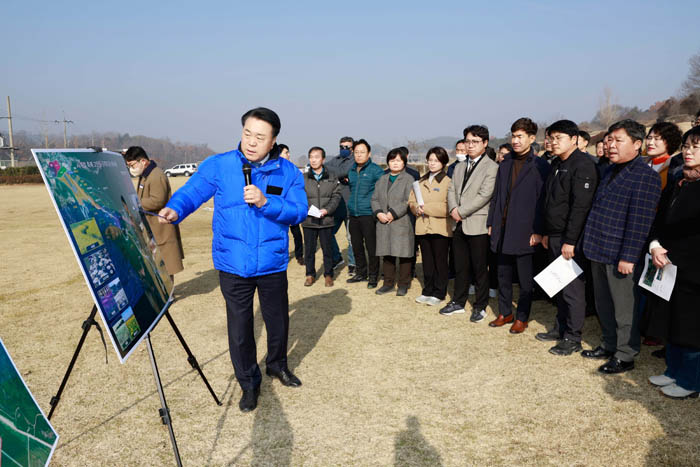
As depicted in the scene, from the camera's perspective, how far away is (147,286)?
2.69m

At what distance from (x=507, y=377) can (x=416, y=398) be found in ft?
3.02

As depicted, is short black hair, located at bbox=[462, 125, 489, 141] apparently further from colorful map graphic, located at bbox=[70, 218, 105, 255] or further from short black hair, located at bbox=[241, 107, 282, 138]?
→ colorful map graphic, located at bbox=[70, 218, 105, 255]

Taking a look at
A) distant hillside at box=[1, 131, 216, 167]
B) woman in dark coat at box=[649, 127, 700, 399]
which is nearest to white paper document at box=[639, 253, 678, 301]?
woman in dark coat at box=[649, 127, 700, 399]

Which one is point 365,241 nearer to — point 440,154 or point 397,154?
point 397,154

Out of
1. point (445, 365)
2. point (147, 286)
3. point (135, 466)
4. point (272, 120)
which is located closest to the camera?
point (147, 286)

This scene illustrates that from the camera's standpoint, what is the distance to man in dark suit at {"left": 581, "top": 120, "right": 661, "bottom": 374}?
371cm

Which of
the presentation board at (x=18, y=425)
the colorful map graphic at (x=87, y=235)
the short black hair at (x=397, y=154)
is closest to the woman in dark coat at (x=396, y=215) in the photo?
the short black hair at (x=397, y=154)

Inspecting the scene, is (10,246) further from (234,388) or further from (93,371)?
(234,388)

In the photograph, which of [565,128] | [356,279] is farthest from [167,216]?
[356,279]

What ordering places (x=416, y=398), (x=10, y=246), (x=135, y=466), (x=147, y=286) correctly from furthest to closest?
(x=10, y=246), (x=416, y=398), (x=135, y=466), (x=147, y=286)

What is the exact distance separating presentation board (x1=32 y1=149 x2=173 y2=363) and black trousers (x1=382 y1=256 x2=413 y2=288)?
169 inches

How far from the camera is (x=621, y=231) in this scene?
384 cm

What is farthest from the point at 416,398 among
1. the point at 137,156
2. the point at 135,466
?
the point at 137,156

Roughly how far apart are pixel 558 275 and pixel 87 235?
12.9ft
